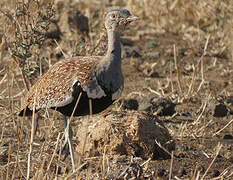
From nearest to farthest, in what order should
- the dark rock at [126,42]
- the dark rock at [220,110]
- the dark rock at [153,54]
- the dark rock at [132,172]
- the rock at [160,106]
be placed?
the dark rock at [132,172]
the rock at [160,106]
the dark rock at [220,110]
the dark rock at [153,54]
the dark rock at [126,42]

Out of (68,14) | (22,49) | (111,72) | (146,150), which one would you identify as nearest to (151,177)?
(146,150)

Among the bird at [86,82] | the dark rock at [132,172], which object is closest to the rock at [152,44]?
the bird at [86,82]

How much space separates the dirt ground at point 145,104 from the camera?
4.71 m

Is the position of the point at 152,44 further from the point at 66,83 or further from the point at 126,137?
the point at 66,83

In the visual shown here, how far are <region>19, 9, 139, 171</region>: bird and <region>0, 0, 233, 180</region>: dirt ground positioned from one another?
200 mm

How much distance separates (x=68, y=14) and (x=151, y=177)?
4.41 meters

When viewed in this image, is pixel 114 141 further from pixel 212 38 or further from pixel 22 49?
pixel 212 38

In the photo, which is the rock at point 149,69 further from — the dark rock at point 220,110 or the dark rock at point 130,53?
the dark rock at point 220,110

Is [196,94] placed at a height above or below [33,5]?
below

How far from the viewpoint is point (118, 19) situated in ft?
16.3

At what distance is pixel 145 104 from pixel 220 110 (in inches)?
32.2

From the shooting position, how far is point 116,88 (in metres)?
4.78

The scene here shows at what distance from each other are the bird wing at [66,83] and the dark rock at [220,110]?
6.44 ft

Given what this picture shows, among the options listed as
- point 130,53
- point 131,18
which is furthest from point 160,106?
point 130,53
